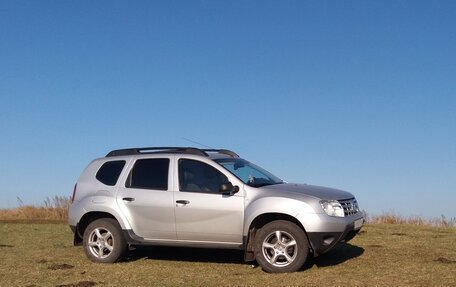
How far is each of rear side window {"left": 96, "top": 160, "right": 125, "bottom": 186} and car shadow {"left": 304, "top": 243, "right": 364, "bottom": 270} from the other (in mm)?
3492

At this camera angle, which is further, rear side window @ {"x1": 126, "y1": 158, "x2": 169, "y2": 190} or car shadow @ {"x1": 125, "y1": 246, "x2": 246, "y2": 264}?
car shadow @ {"x1": 125, "y1": 246, "x2": 246, "y2": 264}

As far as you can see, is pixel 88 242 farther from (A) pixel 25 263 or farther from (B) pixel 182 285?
(B) pixel 182 285

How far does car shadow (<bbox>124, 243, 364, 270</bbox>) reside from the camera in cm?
993

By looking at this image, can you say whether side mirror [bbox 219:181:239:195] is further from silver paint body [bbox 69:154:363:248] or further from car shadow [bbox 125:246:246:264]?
car shadow [bbox 125:246:246:264]

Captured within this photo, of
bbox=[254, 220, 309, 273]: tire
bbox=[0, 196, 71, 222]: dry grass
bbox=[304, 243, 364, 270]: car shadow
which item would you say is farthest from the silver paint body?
bbox=[0, 196, 71, 222]: dry grass

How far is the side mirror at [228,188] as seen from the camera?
9141 mm

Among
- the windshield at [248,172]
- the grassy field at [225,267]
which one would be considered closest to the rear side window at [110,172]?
the grassy field at [225,267]

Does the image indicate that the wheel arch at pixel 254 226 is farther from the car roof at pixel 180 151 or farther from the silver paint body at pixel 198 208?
the car roof at pixel 180 151

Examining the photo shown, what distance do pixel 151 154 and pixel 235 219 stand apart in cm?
201

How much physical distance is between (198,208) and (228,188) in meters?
0.65

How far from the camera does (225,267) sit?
957cm

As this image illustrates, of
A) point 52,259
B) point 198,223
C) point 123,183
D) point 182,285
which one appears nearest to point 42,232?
point 52,259

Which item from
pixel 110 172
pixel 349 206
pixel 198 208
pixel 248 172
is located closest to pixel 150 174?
pixel 110 172

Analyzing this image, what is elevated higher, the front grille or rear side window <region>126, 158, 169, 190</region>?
rear side window <region>126, 158, 169, 190</region>
